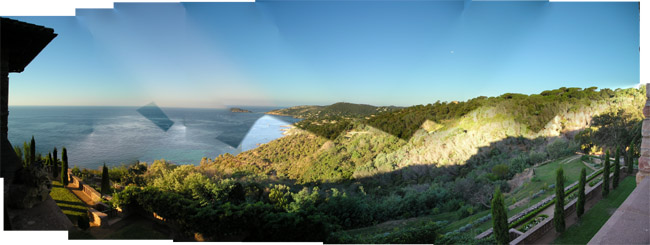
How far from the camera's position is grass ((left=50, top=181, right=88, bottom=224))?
A: 333cm

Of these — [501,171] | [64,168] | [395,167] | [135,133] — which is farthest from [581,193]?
[64,168]

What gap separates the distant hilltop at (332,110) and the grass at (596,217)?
106 inches

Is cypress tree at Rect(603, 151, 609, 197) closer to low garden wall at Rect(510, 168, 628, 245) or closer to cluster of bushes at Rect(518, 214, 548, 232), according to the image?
low garden wall at Rect(510, 168, 628, 245)

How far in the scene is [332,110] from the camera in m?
3.68

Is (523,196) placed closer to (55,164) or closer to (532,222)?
(532,222)

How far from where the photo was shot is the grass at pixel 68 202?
3.33m

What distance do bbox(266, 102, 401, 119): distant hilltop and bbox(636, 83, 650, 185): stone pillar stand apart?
2.94m

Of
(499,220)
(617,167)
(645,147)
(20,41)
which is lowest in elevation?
(499,220)

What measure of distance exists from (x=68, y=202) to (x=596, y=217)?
752 cm

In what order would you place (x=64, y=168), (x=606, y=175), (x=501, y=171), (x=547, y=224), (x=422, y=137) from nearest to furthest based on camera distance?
(x=547, y=224)
(x=606, y=175)
(x=501, y=171)
(x=422, y=137)
(x=64, y=168)

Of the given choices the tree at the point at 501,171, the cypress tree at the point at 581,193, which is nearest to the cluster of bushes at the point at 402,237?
the tree at the point at 501,171

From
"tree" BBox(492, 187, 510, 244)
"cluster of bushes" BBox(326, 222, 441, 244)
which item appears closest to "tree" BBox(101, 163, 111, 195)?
"cluster of bushes" BBox(326, 222, 441, 244)

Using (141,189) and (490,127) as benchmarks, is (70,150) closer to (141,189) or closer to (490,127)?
(141,189)

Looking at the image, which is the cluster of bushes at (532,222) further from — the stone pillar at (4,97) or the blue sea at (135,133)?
the stone pillar at (4,97)
